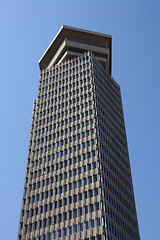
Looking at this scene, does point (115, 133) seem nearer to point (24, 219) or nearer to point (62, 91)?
point (62, 91)

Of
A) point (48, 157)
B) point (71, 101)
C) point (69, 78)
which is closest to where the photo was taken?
point (48, 157)

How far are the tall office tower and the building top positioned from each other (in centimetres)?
35

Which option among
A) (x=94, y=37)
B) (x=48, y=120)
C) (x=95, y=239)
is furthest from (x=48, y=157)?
(x=94, y=37)

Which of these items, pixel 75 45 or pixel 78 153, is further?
pixel 75 45

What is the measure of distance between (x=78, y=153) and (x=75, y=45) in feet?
155

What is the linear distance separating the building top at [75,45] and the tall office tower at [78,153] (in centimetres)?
35

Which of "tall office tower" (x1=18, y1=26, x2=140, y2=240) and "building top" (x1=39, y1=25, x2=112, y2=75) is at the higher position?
"building top" (x1=39, y1=25, x2=112, y2=75)

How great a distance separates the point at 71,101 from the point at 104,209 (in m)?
38.5

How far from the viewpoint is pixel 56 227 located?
7288 cm

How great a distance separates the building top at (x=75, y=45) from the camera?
114938 mm

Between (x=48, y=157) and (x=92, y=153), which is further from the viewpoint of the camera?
(x=48, y=157)

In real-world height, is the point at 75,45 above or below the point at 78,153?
above

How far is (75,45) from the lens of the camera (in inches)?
4520

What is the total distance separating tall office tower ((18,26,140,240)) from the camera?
72438mm
